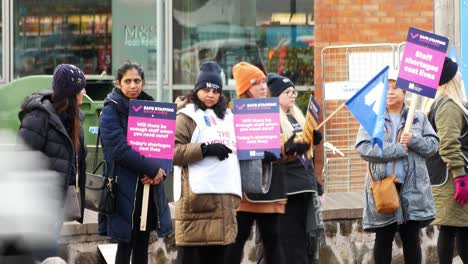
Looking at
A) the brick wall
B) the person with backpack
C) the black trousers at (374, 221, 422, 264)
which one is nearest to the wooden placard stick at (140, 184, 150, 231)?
the black trousers at (374, 221, 422, 264)

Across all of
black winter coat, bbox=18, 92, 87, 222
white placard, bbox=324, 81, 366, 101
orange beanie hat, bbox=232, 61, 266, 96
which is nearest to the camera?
black winter coat, bbox=18, 92, 87, 222

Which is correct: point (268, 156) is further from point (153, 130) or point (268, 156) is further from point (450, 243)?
point (450, 243)

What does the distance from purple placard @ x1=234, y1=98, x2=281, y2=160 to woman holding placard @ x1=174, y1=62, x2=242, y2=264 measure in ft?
0.46

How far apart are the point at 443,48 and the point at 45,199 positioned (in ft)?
17.1

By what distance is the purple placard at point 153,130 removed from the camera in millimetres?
9258

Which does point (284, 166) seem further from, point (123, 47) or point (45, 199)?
point (123, 47)

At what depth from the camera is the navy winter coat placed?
30.2 feet

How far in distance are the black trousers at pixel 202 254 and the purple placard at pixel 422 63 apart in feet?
6.31

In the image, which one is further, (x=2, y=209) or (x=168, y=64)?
(x=168, y=64)

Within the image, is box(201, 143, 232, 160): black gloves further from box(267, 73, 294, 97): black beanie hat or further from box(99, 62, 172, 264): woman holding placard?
box(267, 73, 294, 97): black beanie hat

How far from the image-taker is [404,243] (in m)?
9.94

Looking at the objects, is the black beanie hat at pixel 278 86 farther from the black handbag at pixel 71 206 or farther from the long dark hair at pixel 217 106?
the black handbag at pixel 71 206

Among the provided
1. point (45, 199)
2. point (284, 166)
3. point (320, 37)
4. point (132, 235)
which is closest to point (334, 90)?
point (320, 37)

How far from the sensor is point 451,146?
10164mm
